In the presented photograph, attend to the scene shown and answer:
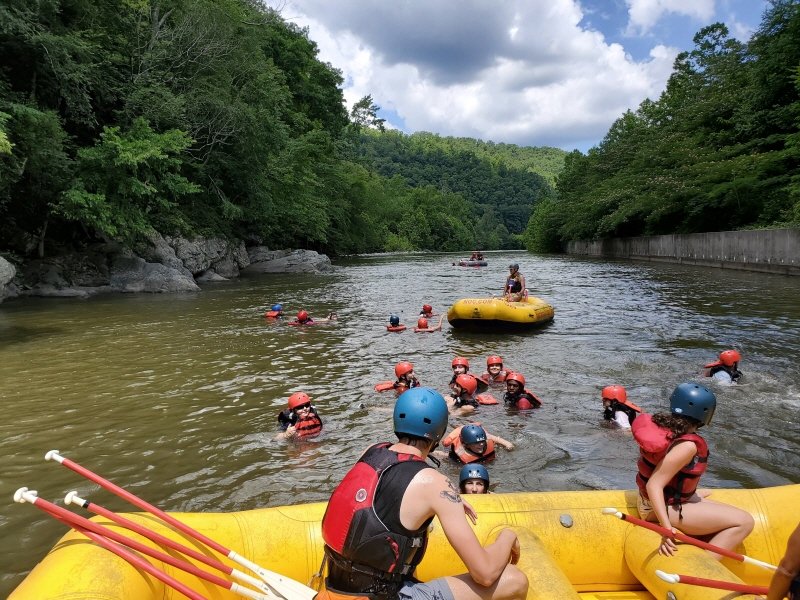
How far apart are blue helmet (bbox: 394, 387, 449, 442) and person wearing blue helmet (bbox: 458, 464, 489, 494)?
7.70 feet

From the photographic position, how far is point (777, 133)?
28.8 meters

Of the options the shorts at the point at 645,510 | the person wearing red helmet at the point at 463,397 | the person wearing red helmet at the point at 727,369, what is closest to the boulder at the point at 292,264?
the person wearing red helmet at the point at 463,397

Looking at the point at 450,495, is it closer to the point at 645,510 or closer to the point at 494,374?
the point at 645,510

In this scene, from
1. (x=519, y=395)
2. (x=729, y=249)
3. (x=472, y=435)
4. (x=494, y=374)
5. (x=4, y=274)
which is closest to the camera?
(x=472, y=435)

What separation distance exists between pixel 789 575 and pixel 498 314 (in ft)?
36.3

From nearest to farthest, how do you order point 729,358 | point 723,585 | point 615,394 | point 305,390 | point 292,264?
point 723,585
point 615,394
point 729,358
point 305,390
point 292,264

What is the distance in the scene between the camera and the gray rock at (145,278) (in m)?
22.4

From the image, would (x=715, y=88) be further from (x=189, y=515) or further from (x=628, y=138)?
(x=189, y=515)

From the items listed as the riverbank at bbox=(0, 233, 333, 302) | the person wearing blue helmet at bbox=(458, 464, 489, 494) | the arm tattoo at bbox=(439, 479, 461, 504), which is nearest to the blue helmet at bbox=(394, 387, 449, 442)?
the arm tattoo at bbox=(439, 479, 461, 504)

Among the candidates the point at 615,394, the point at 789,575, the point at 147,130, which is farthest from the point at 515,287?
the point at 147,130

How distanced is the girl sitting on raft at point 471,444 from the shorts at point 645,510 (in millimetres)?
2194

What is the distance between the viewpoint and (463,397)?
779 cm

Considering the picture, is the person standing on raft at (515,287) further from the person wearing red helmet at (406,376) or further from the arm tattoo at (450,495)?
the arm tattoo at (450,495)

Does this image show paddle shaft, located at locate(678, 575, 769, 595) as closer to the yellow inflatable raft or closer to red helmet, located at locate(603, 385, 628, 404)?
the yellow inflatable raft
